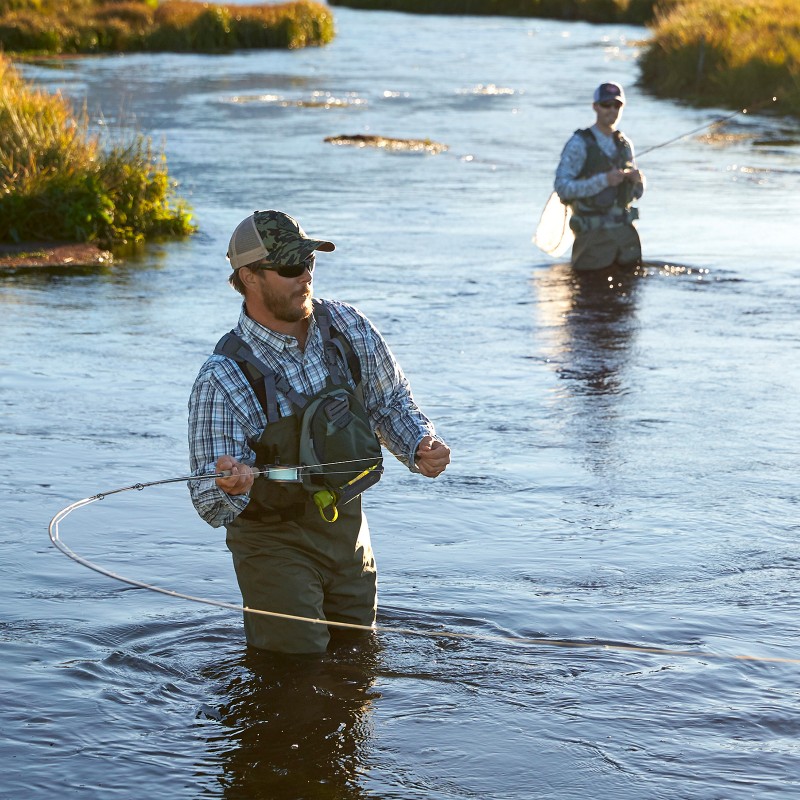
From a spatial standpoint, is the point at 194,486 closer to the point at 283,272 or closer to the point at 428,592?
the point at 283,272

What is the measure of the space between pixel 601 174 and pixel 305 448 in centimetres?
787

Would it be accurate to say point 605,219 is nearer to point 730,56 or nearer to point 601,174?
point 601,174

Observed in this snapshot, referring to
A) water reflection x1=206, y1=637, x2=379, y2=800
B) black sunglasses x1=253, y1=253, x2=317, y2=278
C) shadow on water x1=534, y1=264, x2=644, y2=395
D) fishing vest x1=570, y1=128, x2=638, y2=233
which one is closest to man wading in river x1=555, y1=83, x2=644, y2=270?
fishing vest x1=570, y1=128, x2=638, y2=233

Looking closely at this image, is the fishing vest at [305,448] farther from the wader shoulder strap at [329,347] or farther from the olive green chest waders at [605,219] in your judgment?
the olive green chest waders at [605,219]

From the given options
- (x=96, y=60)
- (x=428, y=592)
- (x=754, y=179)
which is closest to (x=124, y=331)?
(x=428, y=592)

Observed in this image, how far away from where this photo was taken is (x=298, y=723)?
498cm

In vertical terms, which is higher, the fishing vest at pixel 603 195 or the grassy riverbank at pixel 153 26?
the grassy riverbank at pixel 153 26

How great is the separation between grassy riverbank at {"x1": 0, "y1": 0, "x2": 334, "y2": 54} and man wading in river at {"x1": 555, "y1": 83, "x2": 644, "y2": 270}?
35597mm

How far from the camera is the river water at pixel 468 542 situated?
190 inches

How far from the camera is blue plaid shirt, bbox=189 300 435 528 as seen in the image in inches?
182

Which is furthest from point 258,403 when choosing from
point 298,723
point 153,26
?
point 153,26

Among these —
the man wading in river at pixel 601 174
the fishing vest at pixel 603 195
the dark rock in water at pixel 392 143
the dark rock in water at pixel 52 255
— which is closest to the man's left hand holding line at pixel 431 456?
the man wading in river at pixel 601 174

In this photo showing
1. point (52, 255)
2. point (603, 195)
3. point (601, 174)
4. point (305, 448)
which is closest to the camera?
point (305, 448)

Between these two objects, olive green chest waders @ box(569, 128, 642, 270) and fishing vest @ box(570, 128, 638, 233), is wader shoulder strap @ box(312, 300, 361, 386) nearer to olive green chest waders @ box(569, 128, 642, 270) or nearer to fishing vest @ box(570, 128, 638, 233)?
fishing vest @ box(570, 128, 638, 233)
